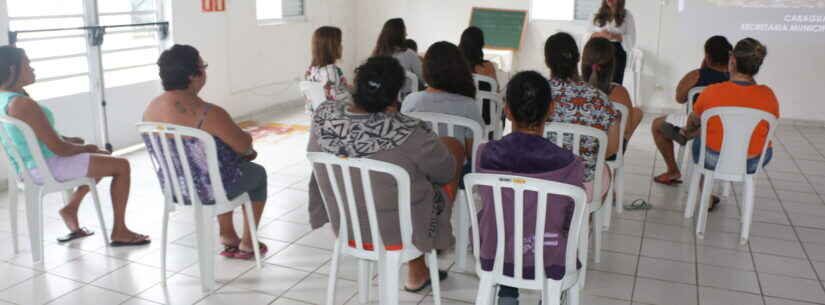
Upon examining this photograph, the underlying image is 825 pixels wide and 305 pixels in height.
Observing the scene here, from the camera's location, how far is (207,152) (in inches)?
113

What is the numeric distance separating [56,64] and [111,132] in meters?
0.79

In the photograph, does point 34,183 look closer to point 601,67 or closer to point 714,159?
point 601,67

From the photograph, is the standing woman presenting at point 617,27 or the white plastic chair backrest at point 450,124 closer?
the white plastic chair backrest at point 450,124

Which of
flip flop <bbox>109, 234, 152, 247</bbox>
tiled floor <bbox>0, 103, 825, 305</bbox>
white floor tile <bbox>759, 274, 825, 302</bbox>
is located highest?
flip flop <bbox>109, 234, 152, 247</bbox>

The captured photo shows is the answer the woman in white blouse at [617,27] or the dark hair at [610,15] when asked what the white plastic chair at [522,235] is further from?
the dark hair at [610,15]

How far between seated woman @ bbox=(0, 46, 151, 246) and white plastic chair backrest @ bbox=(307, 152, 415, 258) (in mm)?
1536

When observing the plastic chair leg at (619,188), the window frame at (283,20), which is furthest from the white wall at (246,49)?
the plastic chair leg at (619,188)

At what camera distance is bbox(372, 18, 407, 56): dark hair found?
4914 millimetres

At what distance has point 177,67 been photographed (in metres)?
2.98

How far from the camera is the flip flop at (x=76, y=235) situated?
3.62 meters

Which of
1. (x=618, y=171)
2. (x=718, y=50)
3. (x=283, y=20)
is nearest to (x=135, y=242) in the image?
(x=618, y=171)

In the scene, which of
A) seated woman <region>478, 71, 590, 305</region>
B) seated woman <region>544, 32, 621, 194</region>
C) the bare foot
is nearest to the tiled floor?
the bare foot

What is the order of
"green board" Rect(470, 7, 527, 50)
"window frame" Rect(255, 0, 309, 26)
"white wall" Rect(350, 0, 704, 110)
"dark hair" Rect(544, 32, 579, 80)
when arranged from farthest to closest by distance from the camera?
"green board" Rect(470, 7, 527, 50), "white wall" Rect(350, 0, 704, 110), "window frame" Rect(255, 0, 309, 26), "dark hair" Rect(544, 32, 579, 80)

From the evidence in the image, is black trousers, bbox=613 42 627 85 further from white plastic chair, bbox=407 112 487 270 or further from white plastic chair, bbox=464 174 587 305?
white plastic chair, bbox=464 174 587 305
